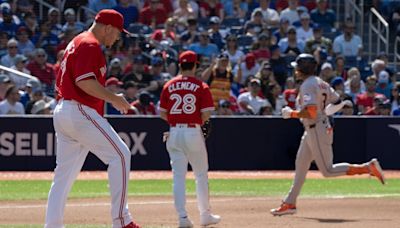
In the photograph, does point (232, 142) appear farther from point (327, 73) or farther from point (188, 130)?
point (188, 130)

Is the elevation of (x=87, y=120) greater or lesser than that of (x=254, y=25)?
lesser

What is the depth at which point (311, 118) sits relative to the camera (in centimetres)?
1135

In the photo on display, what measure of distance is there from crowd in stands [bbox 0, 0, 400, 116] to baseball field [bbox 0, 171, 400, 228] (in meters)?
1.75

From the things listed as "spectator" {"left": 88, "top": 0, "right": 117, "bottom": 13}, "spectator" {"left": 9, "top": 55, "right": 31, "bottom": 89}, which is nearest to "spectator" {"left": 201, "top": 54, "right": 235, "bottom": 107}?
"spectator" {"left": 9, "top": 55, "right": 31, "bottom": 89}

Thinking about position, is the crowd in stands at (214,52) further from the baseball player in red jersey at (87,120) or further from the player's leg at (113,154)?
the player's leg at (113,154)

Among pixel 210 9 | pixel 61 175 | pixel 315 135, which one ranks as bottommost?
pixel 61 175

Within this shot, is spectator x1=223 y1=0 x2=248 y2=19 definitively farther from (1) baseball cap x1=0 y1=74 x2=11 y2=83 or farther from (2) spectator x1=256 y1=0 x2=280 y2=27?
(1) baseball cap x1=0 y1=74 x2=11 y2=83

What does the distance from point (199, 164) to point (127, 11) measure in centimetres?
1289

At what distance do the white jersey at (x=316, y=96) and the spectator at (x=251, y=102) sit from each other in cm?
863

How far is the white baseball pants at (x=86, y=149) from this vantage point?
861 centimetres

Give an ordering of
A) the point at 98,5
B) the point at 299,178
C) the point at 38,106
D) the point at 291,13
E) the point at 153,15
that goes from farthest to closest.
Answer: the point at 291,13
the point at 153,15
the point at 98,5
the point at 38,106
the point at 299,178

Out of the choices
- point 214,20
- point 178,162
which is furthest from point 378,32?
point 178,162

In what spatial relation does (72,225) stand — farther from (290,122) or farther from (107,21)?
(290,122)

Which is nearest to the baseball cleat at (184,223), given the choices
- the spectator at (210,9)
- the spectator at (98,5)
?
the spectator at (98,5)
